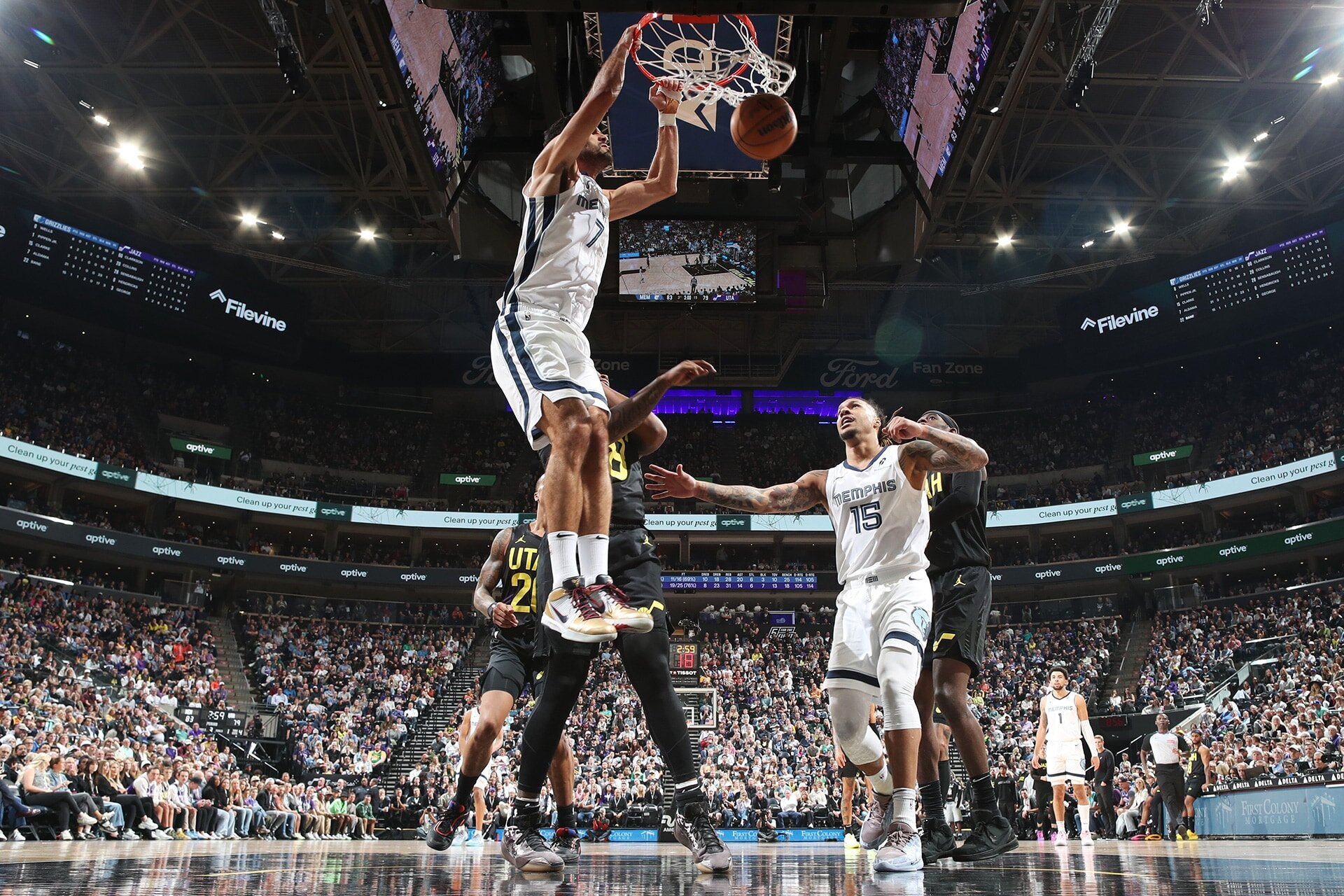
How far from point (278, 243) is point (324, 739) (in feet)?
42.2

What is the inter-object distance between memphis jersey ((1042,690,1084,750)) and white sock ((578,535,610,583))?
26.1 ft

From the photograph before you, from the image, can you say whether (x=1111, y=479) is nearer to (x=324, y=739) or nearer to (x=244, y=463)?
(x=324, y=739)

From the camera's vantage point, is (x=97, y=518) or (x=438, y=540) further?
(x=438, y=540)

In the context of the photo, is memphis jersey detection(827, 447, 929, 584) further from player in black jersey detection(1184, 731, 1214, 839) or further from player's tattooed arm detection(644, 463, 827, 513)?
player in black jersey detection(1184, 731, 1214, 839)

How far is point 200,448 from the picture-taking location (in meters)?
31.4

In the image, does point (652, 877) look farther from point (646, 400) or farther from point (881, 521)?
point (881, 521)

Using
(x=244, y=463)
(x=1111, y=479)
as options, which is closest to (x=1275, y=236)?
(x=1111, y=479)

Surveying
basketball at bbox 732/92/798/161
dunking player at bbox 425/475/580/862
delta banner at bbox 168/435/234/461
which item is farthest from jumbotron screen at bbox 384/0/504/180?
delta banner at bbox 168/435/234/461

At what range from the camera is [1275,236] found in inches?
1113

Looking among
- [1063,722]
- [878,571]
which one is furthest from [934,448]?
[1063,722]

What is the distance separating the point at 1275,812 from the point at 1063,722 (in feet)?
16.3

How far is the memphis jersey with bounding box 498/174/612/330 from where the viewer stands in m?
4.39

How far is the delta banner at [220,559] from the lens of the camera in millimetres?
25812

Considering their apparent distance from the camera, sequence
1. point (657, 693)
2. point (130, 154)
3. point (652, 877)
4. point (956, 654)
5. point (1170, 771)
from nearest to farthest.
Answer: point (652, 877) → point (657, 693) → point (956, 654) → point (1170, 771) → point (130, 154)
